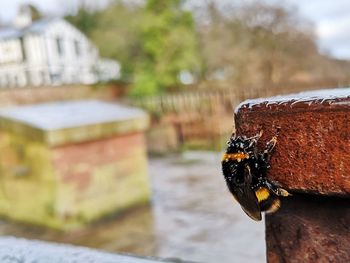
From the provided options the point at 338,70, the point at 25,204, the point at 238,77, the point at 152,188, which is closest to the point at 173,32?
the point at 238,77

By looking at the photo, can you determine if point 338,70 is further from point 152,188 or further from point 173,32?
point 152,188

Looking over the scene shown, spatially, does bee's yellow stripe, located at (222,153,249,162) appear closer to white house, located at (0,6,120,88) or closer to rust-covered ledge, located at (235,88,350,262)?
rust-covered ledge, located at (235,88,350,262)

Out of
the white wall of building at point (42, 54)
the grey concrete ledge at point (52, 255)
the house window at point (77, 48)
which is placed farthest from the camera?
the house window at point (77, 48)

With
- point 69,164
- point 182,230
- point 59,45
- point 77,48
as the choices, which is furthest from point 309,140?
point 77,48

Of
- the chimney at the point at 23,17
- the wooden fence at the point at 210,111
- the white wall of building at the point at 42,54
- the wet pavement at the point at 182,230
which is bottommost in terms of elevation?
the wet pavement at the point at 182,230

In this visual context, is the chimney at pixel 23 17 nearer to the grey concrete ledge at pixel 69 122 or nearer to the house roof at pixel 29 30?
the house roof at pixel 29 30

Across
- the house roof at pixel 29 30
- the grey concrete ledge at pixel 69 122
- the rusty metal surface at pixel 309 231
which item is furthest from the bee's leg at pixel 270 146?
the house roof at pixel 29 30

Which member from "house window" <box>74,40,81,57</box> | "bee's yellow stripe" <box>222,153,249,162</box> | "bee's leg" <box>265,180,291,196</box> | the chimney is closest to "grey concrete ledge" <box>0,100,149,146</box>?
"bee's yellow stripe" <box>222,153,249,162</box>

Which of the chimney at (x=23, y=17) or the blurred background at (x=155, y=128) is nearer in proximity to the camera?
the blurred background at (x=155, y=128)
